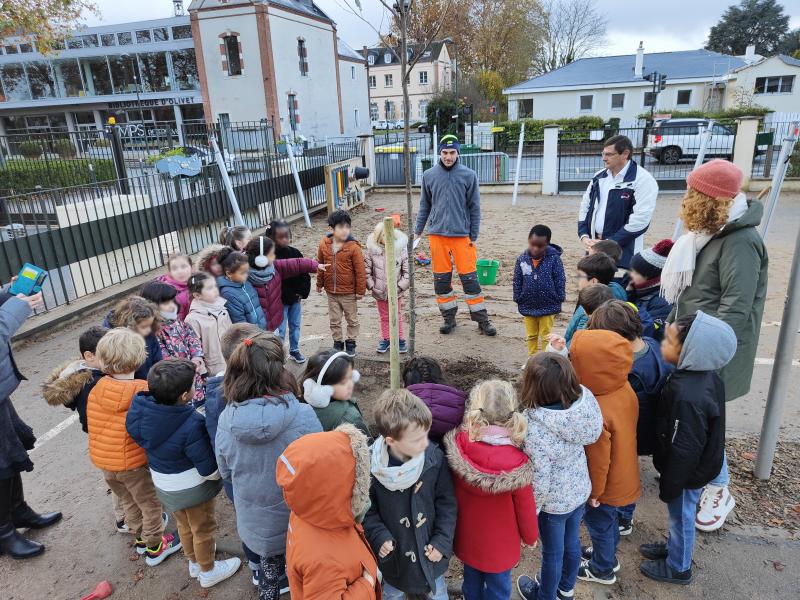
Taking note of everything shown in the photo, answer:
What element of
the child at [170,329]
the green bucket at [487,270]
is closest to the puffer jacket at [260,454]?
the child at [170,329]

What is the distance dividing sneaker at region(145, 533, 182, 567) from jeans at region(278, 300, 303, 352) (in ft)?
7.69

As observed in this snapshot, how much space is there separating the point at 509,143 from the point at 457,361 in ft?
75.9

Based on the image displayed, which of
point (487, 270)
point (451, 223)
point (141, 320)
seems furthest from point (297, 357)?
point (487, 270)

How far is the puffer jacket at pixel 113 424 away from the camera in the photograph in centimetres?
255

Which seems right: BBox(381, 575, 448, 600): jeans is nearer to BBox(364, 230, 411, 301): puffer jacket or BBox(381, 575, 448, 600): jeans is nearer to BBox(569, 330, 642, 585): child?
BBox(569, 330, 642, 585): child

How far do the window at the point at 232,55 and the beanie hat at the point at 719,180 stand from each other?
107ft

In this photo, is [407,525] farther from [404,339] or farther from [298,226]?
[298,226]

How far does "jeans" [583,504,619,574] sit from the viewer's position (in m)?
2.49

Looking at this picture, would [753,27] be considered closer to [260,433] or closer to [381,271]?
[381,271]

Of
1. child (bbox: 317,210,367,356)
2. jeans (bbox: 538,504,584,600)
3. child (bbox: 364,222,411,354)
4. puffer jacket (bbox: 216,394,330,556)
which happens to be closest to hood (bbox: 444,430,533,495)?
jeans (bbox: 538,504,584,600)

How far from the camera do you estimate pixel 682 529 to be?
8.30 feet

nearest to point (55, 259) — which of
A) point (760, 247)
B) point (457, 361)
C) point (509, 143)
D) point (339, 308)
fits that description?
point (339, 308)

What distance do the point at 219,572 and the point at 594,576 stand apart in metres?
1.98

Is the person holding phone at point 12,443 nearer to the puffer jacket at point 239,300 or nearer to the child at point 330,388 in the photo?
the puffer jacket at point 239,300
